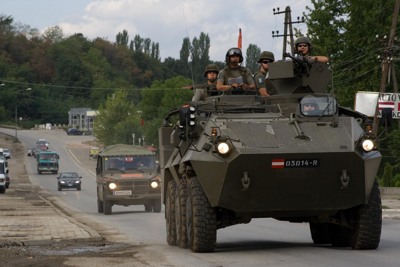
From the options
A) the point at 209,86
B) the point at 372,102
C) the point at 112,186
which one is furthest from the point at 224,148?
the point at 372,102

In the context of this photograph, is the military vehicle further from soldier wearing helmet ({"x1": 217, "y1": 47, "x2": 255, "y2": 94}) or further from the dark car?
the dark car

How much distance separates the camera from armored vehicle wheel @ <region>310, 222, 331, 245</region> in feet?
61.6

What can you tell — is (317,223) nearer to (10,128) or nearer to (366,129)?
(366,129)

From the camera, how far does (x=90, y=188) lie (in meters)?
84.7

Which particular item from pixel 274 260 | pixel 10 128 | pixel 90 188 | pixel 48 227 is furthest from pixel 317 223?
pixel 10 128

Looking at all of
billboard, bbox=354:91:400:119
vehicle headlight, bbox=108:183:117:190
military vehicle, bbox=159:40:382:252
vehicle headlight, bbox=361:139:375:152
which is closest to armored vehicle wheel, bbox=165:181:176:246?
military vehicle, bbox=159:40:382:252

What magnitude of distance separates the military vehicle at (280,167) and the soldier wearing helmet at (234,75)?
1.37 m

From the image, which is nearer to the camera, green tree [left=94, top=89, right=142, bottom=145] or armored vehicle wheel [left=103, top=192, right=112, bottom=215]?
armored vehicle wheel [left=103, top=192, right=112, bottom=215]

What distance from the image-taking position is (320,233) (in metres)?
19.2

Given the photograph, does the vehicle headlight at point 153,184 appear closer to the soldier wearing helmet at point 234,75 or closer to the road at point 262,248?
the road at point 262,248

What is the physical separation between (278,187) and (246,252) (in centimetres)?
140

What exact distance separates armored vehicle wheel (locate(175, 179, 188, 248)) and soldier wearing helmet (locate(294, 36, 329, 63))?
9.72 ft

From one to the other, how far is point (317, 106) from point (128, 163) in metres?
24.1

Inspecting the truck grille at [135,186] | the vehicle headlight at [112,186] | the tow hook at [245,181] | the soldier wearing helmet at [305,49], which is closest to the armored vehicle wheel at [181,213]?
the tow hook at [245,181]
